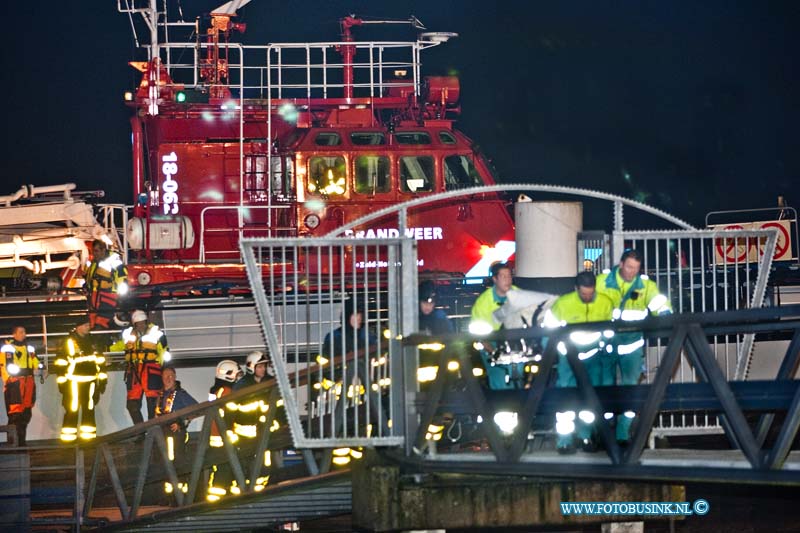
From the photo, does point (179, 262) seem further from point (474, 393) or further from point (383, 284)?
point (474, 393)

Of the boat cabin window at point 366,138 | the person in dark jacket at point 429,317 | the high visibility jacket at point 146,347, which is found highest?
the boat cabin window at point 366,138

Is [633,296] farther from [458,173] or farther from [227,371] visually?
[458,173]

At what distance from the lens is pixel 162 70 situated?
16047 mm

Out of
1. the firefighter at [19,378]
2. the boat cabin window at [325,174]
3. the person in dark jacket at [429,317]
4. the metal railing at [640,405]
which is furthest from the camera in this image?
the boat cabin window at [325,174]

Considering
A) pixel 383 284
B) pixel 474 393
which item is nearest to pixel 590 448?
pixel 474 393

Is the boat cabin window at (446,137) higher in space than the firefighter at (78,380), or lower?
higher

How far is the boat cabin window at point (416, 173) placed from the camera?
1491 centimetres

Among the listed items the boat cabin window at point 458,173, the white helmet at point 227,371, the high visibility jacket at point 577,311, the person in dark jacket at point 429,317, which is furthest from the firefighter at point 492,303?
the boat cabin window at point 458,173

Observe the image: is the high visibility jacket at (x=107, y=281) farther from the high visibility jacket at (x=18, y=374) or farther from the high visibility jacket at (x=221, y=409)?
the high visibility jacket at (x=221, y=409)

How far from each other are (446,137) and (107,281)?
4.58 meters

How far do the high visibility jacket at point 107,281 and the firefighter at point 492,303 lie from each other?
6.26m

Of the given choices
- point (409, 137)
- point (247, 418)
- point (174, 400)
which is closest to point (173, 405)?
point (174, 400)

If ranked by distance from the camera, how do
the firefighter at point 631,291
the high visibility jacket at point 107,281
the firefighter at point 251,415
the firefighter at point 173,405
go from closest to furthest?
the firefighter at point 631,291, the firefighter at point 251,415, the firefighter at point 173,405, the high visibility jacket at point 107,281

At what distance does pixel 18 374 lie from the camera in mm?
13219
